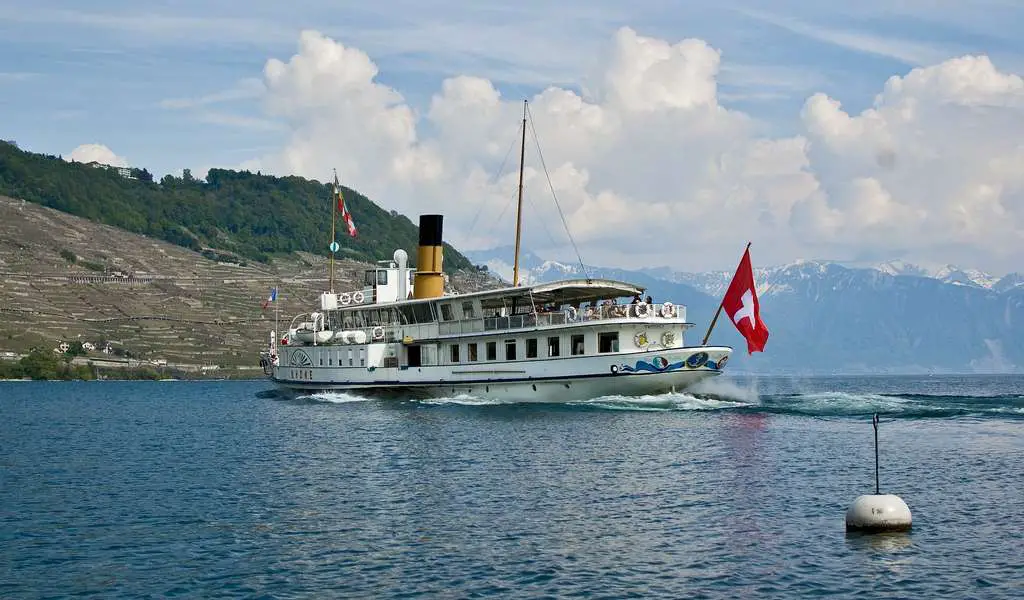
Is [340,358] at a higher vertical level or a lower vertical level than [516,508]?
→ higher

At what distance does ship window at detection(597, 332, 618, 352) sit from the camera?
6794cm

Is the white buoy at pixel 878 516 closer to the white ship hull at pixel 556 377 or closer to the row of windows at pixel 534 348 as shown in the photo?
the white ship hull at pixel 556 377

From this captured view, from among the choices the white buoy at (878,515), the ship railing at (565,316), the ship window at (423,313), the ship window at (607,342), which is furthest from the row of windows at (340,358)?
the white buoy at (878,515)

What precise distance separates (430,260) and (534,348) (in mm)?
16235

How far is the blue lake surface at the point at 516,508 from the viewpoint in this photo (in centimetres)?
2658

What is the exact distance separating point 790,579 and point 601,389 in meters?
42.7

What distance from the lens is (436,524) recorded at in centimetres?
3312

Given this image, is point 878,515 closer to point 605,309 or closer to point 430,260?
point 605,309

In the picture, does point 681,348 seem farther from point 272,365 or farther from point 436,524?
point 272,365

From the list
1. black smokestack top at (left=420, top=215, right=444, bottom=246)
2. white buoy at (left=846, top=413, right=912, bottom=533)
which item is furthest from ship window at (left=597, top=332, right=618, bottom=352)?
white buoy at (left=846, top=413, right=912, bottom=533)

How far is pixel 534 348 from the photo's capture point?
71625mm

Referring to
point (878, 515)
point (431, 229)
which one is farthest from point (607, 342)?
point (878, 515)

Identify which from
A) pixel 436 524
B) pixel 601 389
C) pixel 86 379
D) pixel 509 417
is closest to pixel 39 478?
pixel 436 524

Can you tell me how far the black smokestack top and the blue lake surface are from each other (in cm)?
2157
